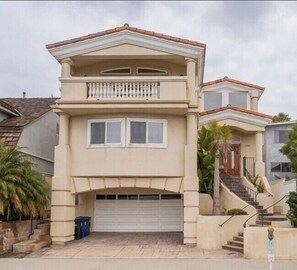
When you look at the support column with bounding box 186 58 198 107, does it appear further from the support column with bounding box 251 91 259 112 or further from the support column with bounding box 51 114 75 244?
the support column with bounding box 251 91 259 112

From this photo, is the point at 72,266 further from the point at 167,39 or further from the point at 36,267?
the point at 167,39

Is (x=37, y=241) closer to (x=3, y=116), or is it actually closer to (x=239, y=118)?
(x=3, y=116)

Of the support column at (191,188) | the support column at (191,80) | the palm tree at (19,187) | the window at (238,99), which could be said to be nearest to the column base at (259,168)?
the window at (238,99)

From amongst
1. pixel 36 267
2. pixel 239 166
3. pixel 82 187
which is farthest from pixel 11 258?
pixel 239 166

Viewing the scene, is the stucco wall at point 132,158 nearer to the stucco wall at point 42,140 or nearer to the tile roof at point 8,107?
the stucco wall at point 42,140

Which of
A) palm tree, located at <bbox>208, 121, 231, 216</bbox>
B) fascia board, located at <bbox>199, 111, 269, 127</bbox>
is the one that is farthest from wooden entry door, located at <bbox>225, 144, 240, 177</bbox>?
palm tree, located at <bbox>208, 121, 231, 216</bbox>

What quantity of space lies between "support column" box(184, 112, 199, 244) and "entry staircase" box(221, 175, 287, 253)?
1.56 meters

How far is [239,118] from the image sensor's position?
2591 cm

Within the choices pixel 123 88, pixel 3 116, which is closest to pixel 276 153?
pixel 123 88

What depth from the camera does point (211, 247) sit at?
720 inches

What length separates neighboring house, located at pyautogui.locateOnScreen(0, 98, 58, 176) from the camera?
21828 millimetres

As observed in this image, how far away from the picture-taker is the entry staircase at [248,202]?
18.0 m

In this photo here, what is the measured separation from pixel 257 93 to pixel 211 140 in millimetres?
8533

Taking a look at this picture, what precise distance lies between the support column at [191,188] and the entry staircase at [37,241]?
575cm
